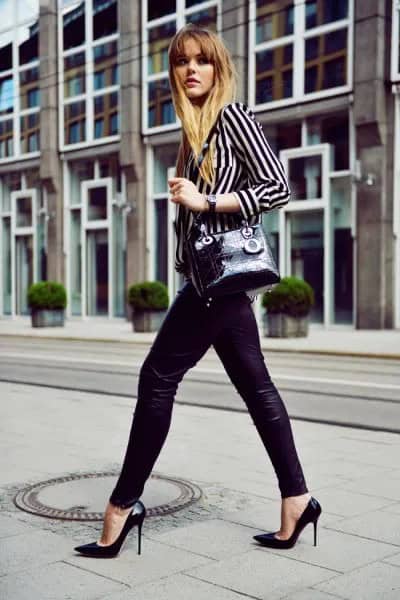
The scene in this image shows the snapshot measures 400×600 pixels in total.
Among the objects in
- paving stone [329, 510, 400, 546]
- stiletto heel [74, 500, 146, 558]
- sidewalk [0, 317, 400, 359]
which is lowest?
sidewalk [0, 317, 400, 359]

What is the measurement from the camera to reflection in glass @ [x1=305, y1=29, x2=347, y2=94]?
2161cm

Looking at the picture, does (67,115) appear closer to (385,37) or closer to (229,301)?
(385,37)

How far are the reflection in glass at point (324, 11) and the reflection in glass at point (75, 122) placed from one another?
980 cm

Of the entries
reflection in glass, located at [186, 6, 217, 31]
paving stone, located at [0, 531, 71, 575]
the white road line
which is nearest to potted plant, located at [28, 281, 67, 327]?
reflection in glass, located at [186, 6, 217, 31]

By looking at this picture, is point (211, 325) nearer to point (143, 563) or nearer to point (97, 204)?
point (143, 563)

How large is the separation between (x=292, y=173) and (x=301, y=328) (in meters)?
5.98

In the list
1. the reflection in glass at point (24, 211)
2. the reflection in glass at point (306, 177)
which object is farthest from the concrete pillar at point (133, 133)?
the reflection in glass at point (24, 211)

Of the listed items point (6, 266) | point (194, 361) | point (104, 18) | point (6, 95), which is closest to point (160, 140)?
point (104, 18)

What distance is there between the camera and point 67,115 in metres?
29.8

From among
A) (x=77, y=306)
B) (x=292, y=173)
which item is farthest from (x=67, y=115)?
(x=292, y=173)

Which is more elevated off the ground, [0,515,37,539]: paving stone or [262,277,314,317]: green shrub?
[262,277,314,317]: green shrub

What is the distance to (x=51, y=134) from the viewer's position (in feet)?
98.7

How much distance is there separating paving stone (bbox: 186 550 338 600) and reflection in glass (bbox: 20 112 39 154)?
29218 mm

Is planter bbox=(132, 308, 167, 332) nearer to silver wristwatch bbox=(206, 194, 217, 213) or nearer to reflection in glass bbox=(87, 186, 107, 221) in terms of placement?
reflection in glass bbox=(87, 186, 107, 221)
